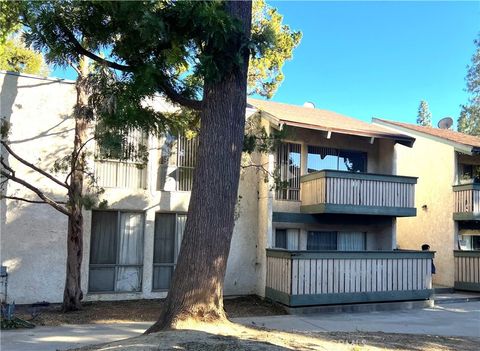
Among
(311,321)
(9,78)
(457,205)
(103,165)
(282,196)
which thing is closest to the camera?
(311,321)

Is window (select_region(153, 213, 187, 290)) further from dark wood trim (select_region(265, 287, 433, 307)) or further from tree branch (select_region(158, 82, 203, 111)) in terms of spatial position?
tree branch (select_region(158, 82, 203, 111))

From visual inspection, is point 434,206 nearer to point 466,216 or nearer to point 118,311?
point 466,216

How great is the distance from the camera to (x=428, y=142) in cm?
1911

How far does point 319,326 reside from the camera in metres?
10.7

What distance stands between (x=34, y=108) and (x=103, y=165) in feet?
7.67

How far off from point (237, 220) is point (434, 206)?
8390 millimetres

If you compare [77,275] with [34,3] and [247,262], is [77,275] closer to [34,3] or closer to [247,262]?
[247,262]

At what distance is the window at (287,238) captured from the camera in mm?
15688

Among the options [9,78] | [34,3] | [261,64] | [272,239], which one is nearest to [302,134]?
[272,239]

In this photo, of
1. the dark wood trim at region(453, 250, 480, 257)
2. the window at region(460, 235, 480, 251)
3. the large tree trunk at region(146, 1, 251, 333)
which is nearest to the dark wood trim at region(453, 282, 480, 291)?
the dark wood trim at region(453, 250, 480, 257)

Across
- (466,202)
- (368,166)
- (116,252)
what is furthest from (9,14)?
(466,202)

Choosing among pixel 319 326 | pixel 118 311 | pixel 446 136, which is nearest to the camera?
pixel 319 326

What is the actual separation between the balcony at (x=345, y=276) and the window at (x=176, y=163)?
10.9 feet

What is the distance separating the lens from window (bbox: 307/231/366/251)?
1609 cm
